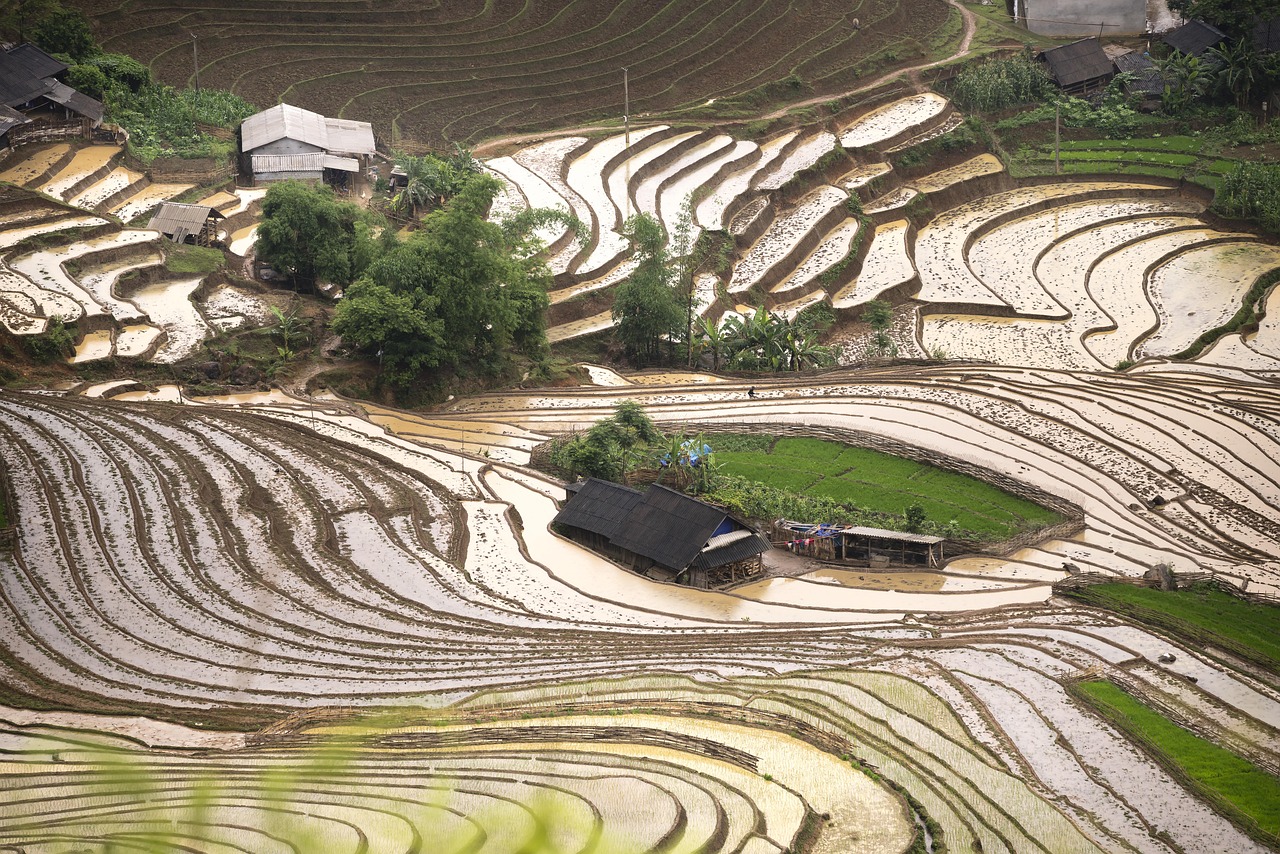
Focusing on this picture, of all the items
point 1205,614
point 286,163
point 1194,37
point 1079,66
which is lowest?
point 1205,614

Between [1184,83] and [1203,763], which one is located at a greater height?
[1184,83]

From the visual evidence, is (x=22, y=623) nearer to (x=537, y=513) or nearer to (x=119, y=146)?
(x=537, y=513)

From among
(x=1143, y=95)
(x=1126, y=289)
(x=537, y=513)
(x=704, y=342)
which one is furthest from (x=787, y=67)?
(x=537, y=513)

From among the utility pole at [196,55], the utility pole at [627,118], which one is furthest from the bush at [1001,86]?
the utility pole at [196,55]

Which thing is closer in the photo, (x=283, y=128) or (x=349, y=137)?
(x=283, y=128)

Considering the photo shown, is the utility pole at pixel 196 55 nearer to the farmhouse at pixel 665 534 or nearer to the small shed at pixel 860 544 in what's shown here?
the farmhouse at pixel 665 534

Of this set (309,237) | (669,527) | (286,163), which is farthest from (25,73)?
(669,527)

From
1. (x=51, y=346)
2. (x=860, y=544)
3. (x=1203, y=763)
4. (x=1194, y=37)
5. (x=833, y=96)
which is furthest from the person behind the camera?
(x=1194, y=37)

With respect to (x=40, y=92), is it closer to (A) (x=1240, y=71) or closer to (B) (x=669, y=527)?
(B) (x=669, y=527)
